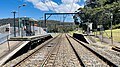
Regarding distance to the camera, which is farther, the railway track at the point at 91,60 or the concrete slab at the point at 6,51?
the concrete slab at the point at 6,51

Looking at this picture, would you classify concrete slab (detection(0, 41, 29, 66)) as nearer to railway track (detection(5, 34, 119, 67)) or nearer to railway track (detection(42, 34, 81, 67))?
railway track (detection(5, 34, 119, 67))

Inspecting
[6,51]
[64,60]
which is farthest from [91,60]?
[6,51]

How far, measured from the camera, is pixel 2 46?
21500mm

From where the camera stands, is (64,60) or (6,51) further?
(6,51)

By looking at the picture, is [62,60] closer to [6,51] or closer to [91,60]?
[91,60]

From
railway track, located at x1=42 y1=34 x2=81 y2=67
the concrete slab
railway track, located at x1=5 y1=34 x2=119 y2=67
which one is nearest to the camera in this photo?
railway track, located at x1=42 y1=34 x2=81 y2=67

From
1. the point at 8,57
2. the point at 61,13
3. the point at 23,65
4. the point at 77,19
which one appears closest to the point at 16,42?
the point at 8,57

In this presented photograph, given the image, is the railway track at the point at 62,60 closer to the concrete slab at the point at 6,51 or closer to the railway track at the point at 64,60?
the railway track at the point at 64,60

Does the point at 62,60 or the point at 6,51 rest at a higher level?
the point at 6,51

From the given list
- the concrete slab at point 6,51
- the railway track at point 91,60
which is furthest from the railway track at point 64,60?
the concrete slab at point 6,51

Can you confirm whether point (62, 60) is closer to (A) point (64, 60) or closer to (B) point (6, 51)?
(A) point (64, 60)

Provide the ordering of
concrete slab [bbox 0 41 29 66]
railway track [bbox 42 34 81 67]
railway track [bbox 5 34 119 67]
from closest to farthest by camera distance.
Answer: railway track [bbox 42 34 81 67] < railway track [bbox 5 34 119 67] < concrete slab [bbox 0 41 29 66]

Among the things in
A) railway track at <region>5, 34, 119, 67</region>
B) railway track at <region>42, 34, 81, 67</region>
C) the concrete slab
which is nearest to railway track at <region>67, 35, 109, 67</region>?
railway track at <region>5, 34, 119, 67</region>

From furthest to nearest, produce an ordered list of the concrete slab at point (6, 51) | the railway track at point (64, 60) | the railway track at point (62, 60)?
the concrete slab at point (6, 51) → the railway track at point (64, 60) → the railway track at point (62, 60)
